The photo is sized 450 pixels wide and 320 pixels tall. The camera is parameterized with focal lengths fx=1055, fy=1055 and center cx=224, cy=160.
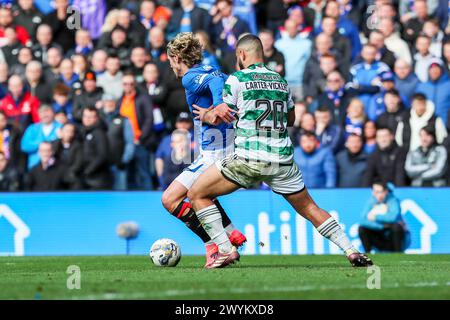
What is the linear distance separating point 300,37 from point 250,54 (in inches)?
384

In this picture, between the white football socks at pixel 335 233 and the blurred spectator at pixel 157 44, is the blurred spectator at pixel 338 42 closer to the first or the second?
the blurred spectator at pixel 157 44

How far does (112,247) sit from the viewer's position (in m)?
18.2

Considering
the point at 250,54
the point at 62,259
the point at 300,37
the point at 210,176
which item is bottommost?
the point at 62,259

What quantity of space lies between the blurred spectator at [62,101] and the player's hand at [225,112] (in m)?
9.83

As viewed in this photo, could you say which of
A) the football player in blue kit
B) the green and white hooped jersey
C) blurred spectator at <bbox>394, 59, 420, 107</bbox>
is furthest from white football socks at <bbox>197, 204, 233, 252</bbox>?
blurred spectator at <bbox>394, 59, 420, 107</bbox>

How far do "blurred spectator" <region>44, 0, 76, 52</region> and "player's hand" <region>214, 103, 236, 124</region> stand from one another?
11947 mm

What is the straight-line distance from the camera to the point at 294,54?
→ 20594 mm

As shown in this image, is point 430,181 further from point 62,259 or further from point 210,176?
point 210,176

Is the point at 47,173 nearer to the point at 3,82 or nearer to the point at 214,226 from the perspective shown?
the point at 3,82

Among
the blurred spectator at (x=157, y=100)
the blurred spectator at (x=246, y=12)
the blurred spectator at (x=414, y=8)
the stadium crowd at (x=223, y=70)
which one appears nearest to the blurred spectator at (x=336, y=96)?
the stadium crowd at (x=223, y=70)

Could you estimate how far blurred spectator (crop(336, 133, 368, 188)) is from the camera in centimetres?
1828

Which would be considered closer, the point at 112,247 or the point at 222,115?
the point at 222,115

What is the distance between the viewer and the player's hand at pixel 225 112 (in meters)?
11.0
